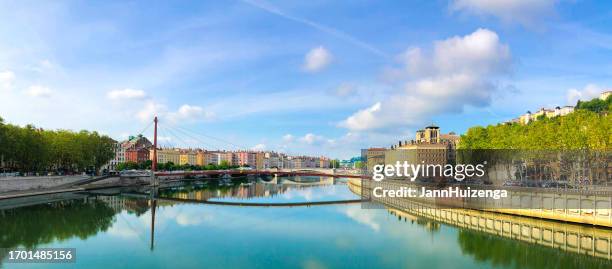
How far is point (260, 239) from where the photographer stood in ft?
78.3

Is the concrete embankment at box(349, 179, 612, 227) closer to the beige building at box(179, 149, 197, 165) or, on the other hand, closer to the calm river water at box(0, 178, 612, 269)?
the calm river water at box(0, 178, 612, 269)

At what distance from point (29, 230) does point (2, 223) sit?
118 inches

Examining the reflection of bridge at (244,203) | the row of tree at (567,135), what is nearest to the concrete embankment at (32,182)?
the reflection of bridge at (244,203)

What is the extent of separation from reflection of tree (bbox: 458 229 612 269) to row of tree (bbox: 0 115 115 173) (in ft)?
127

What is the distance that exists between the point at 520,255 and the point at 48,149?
1820 inches

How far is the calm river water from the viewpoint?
61.1 feet

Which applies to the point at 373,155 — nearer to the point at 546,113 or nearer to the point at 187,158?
the point at 546,113

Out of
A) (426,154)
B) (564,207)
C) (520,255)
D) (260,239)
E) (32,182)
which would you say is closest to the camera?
(520,255)

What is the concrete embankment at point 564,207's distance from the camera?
2300 cm

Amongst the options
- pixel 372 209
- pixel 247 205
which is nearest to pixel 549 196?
pixel 372 209

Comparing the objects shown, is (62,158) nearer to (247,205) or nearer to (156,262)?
(247,205)

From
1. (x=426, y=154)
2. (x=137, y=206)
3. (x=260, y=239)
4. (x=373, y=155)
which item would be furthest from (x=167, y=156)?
(x=260, y=239)

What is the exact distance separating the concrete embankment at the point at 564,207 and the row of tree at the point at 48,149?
132 feet

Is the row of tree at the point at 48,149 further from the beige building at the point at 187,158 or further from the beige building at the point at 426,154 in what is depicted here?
the beige building at the point at 187,158
